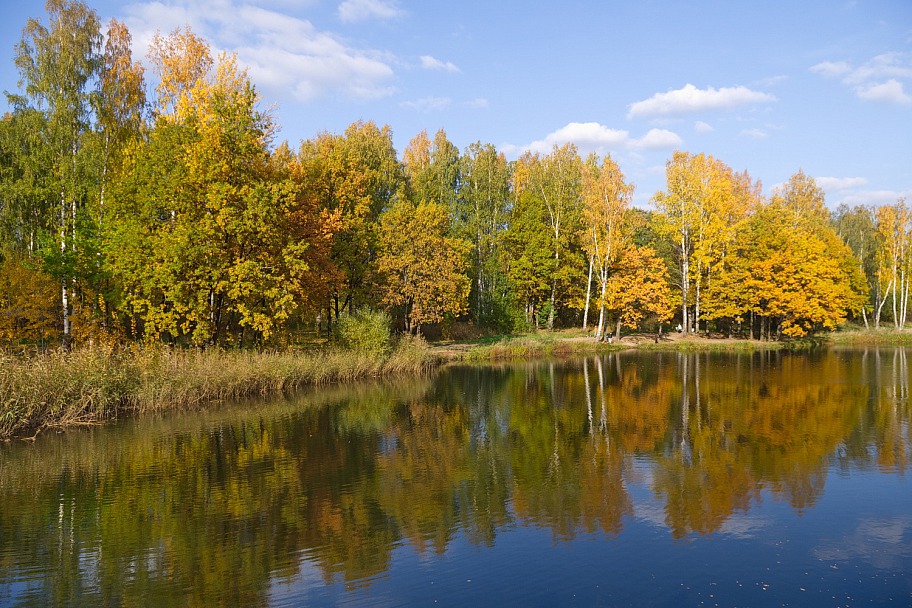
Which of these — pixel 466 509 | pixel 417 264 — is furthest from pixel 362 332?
pixel 466 509

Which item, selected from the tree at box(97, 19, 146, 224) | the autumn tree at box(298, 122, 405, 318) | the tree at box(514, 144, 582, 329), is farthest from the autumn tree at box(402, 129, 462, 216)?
the tree at box(97, 19, 146, 224)

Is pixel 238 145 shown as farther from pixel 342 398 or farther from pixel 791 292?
pixel 791 292

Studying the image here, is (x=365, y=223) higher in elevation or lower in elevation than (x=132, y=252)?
higher

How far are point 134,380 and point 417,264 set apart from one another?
22042mm

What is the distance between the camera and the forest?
25359mm

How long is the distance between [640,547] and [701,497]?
3.01m

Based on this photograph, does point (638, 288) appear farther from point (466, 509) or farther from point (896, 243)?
point (466, 509)

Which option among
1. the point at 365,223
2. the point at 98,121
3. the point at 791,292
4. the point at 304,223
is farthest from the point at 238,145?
the point at 791,292

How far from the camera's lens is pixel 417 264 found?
40688 mm

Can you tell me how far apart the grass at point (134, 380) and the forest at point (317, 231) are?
1948mm

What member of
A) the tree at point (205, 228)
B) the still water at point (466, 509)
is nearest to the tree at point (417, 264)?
the tree at point (205, 228)

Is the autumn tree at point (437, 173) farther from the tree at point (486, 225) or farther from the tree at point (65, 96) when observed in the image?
the tree at point (65, 96)

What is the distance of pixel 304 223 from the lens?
3083 cm

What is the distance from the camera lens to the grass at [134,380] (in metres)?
17.3
